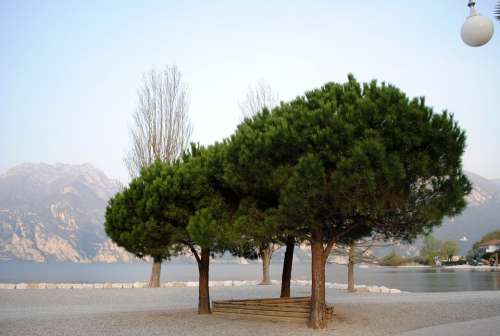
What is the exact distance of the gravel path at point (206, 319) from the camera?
38.9 feet

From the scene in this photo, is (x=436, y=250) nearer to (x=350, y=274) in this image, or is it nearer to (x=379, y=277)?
(x=379, y=277)

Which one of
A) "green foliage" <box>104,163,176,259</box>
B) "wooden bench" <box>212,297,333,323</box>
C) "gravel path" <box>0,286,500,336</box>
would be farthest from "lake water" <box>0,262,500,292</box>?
"green foliage" <box>104,163,176,259</box>

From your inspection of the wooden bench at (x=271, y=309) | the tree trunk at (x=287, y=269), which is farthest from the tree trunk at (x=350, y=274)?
the wooden bench at (x=271, y=309)

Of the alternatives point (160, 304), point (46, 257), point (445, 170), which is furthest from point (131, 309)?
point (46, 257)

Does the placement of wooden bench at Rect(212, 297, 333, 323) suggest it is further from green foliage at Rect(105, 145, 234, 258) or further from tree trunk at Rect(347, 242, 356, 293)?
tree trunk at Rect(347, 242, 356, 293)

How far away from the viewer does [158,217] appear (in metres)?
14.2

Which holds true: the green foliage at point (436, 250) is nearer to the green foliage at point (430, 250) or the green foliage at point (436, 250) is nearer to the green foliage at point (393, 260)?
the green foliage at point (430, 250)

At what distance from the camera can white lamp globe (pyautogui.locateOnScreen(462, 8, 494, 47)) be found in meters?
6.67

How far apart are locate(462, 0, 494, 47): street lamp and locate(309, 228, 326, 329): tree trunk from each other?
22.5 ft

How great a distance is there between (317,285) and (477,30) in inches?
304

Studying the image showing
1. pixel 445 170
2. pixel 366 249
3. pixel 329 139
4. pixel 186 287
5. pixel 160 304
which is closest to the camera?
pixel 329 139

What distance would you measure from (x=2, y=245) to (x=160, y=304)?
671 ft

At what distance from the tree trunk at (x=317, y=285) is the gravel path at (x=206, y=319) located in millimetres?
299

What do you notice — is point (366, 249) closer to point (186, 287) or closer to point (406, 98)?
point (186, 287)
